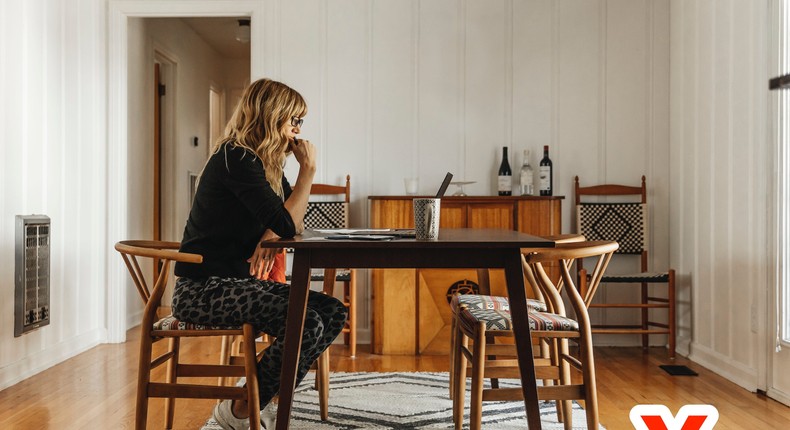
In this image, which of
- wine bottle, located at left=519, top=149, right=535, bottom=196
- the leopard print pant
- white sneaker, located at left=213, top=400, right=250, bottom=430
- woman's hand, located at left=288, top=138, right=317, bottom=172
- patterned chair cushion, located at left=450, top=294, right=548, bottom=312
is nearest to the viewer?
the leopard print pant

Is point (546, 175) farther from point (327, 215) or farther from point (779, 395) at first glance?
point (779, 395)

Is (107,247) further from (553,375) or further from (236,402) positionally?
(553,375)

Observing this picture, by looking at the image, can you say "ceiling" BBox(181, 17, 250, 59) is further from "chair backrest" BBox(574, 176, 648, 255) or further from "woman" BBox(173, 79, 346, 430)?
"woman" BBox(173, 79, 346, 430)

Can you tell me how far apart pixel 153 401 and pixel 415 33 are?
278 centimetres

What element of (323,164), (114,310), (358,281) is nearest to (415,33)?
(323,164)

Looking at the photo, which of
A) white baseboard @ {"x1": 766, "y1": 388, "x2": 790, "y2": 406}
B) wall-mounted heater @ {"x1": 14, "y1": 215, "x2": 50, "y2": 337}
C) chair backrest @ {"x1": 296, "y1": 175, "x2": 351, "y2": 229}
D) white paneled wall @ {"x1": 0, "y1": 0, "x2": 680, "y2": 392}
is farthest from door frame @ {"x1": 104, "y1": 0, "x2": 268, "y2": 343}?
white baseboard @ {"x1": 766, "y1": 388, "x2": 790, "y2": 406}

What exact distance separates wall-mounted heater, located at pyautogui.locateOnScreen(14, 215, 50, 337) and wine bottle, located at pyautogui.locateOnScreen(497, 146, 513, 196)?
8.57 ft

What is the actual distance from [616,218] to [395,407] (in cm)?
219

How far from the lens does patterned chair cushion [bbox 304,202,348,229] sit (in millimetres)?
4254

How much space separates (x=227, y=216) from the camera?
2.12 meters

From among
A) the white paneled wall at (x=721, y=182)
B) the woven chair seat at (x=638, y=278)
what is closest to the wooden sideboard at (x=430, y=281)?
the woven chair seat at (x=638, y=278)

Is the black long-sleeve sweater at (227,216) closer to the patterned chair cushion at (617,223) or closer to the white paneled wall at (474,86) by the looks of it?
the white paneled wall at (474,86)

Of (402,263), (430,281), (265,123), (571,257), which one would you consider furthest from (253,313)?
(430,281)

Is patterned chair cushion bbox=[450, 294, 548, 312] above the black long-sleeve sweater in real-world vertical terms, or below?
below
